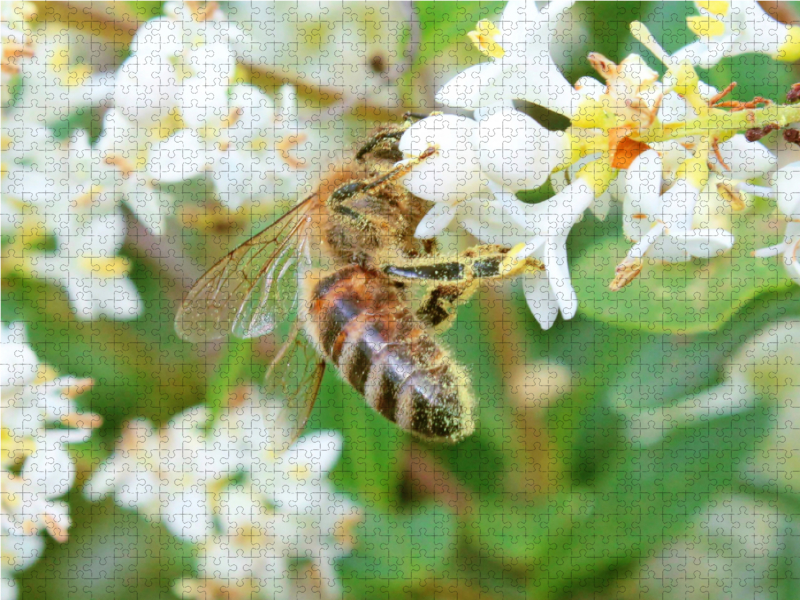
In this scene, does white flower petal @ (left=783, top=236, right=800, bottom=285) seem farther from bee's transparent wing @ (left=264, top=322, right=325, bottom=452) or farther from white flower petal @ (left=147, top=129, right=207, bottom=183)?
white flower petal @ (left=147, top=129, right=207, bottom=183)

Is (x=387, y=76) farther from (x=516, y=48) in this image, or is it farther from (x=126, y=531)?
(x=126, y=531)

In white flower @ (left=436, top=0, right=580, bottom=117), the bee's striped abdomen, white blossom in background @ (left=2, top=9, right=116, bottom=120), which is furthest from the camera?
white blossom in background @ (left=2, top=9, right=116, bottom=120)

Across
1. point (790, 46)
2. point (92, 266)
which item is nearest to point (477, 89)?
point (790, 46)

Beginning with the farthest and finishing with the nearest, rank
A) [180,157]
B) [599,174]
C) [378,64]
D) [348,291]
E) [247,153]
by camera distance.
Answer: [378,64] → [247,153] → [180,157] → [348,291] → [599,174]

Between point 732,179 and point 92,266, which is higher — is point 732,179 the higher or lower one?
the higher one

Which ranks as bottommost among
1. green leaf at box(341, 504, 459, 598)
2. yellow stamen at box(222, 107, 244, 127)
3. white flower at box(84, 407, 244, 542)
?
green leaf at box(341, 504, 459, 598)

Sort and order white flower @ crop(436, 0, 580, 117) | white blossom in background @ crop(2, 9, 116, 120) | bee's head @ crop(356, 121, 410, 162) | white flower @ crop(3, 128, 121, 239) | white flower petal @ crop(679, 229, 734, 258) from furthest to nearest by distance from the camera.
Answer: white blossom in background @ crop(2, 9, 116, 120)
white flower @ crop(3, 128, 121, 239)
bee's head @ crop(356, 121, 410, 162)
white flower @ crop(436, 0, 580, 117)
white flower petal @ crop(679, 229, 734, 258)
